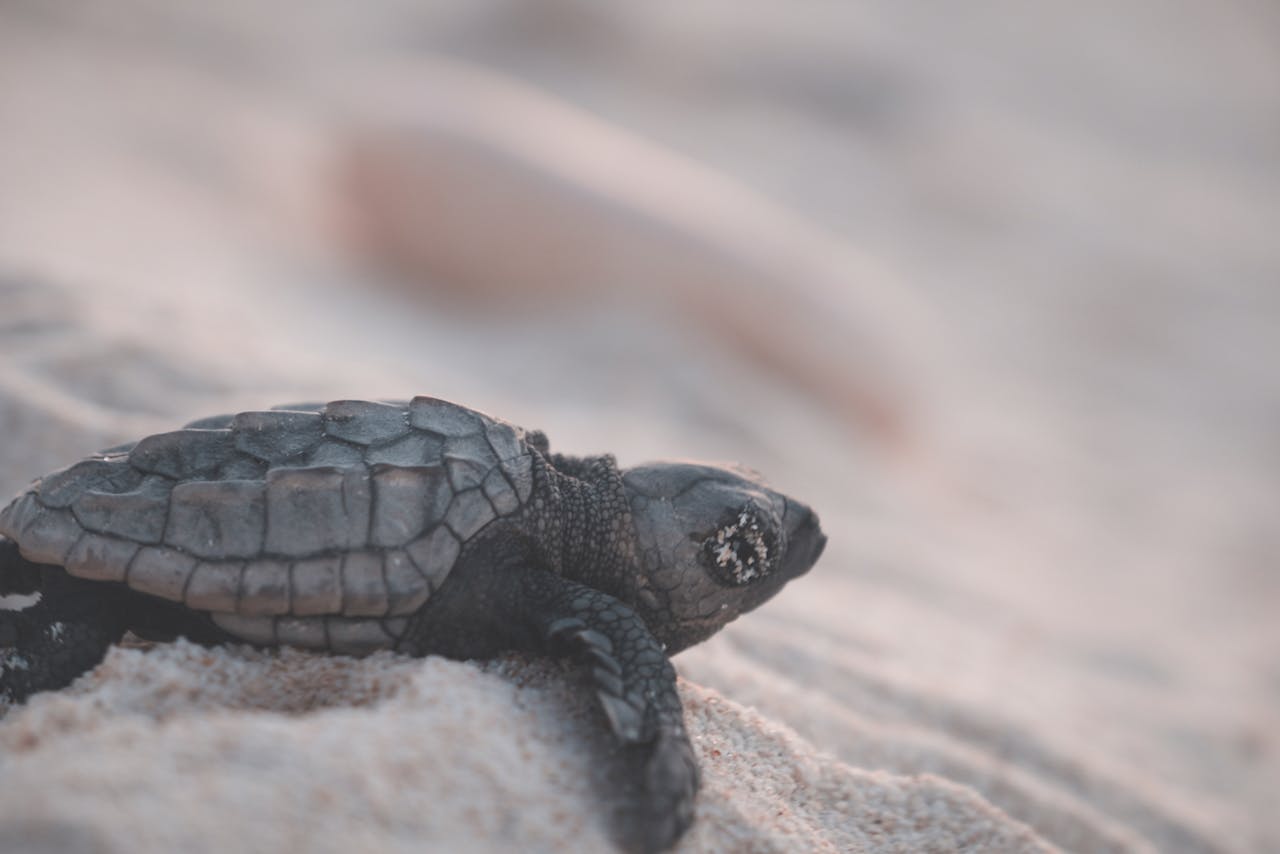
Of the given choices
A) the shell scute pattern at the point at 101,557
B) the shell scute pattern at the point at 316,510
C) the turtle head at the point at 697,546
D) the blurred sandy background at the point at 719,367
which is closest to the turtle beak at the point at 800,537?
the turtle head at the point at 697,546

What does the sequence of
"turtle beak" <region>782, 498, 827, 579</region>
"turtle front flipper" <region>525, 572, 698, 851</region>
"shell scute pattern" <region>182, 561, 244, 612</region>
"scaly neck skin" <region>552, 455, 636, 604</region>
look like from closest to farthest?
"turtle front flipper" <region>525, 572, 698, 851</region>, "shell scute pattern" <region>182, 561, 244, 612</region>, "scaly neck skin" <region>552, 455, 636, 604</region>, "turtle beak" <region>782, 498, 827, 579</region>

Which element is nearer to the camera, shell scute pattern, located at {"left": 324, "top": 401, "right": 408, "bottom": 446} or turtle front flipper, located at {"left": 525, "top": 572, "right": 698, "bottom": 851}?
turtle front flipper, located at {"left": 525, "top": 572, "right": 698, "bottom": 851}

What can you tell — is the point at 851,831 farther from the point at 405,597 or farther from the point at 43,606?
the point at 43,606

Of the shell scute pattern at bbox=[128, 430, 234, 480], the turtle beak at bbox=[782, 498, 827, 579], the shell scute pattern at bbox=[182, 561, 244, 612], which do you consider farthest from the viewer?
the turtle beak at bbox=[782, 498, 827, 579]

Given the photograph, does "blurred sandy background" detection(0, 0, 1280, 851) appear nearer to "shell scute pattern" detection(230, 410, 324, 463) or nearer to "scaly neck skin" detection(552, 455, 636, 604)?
"scaly neck skin" detection(552, 455, 636, 604)

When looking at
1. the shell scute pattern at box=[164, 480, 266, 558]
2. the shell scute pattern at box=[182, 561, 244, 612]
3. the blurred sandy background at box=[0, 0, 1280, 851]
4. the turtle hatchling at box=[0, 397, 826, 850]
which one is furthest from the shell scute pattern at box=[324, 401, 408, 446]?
the blurred sandy background at box=[0, 0, 1280, 851]

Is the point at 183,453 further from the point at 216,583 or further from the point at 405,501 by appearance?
the point at 405,501

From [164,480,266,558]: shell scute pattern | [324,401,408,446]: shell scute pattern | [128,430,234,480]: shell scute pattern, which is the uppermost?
[324,401,408,446]: shell scute pattern
